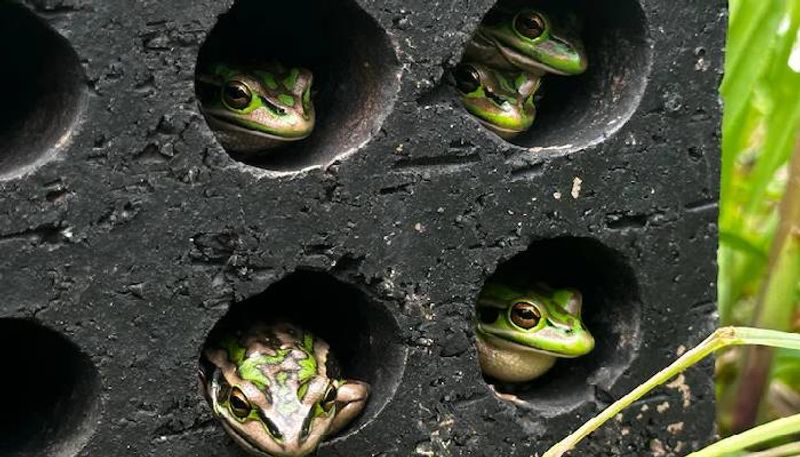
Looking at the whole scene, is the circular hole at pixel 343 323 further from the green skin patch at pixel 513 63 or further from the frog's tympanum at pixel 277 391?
the green skin patch at pixel 513 63

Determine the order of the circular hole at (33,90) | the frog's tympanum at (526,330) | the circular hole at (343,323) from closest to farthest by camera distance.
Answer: the circular hole at (33,90) → the circular hole at (343,323) → the frog's tympanum at (526,330)

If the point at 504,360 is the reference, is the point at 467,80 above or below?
above

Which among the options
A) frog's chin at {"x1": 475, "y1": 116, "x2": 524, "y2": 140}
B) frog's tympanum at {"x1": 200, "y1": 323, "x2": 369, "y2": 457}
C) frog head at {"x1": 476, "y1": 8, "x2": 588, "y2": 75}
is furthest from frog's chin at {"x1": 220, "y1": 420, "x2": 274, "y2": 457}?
frog head at {"x1": 476, "y1": 8, "x2": 588, "y2": 75}

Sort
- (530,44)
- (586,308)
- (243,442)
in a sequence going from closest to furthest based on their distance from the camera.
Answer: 1. (243,442)
2. (530,44)
3. (586,308)

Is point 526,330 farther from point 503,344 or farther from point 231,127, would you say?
point 231,127

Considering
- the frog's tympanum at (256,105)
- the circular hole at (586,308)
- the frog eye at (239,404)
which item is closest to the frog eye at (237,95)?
the frog's tympanum at (256,105)

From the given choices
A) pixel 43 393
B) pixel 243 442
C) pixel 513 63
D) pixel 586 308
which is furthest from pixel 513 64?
pixel 43 393
